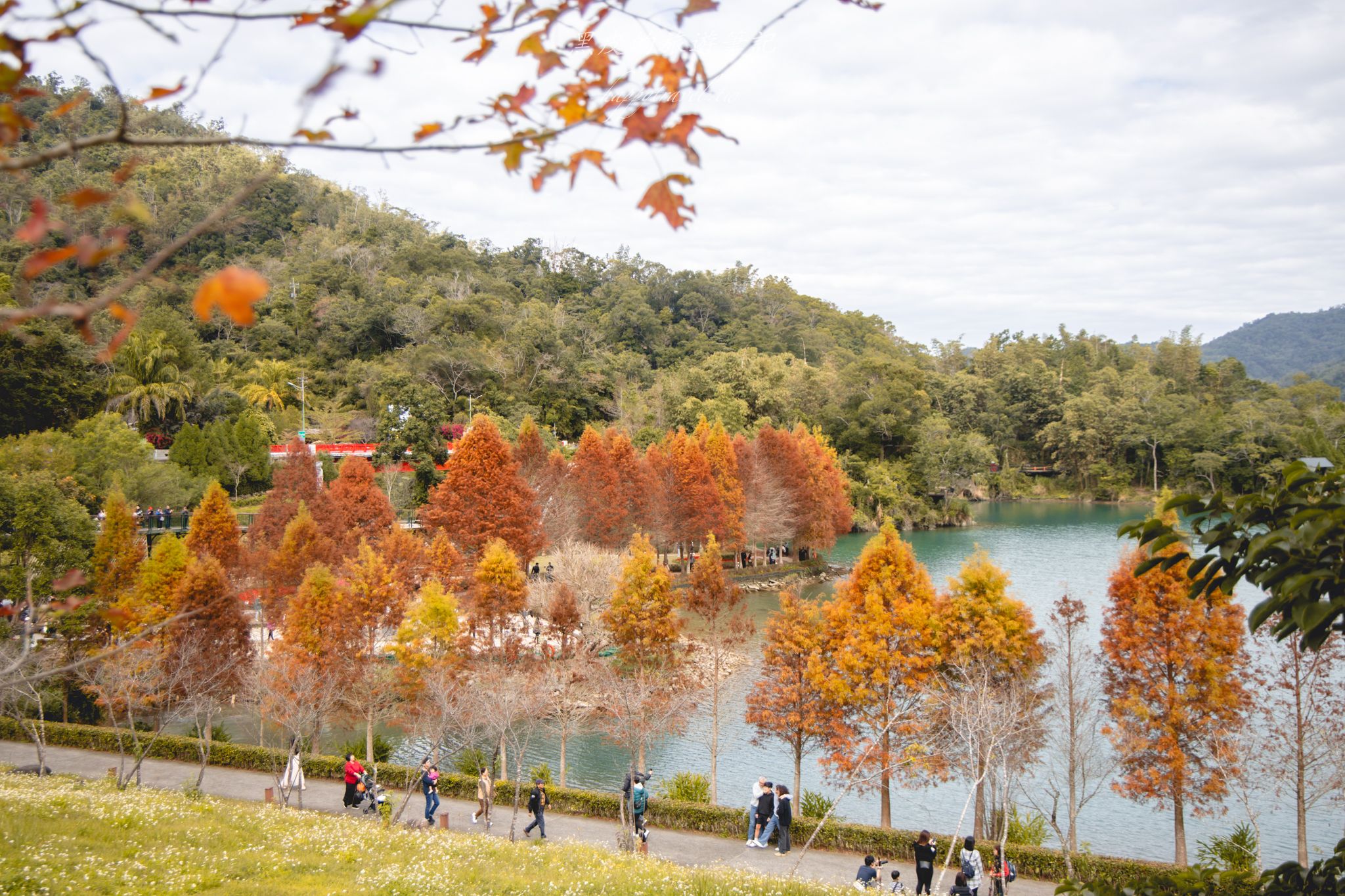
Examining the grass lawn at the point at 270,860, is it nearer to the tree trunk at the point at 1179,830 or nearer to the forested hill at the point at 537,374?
the tree trunk at the point at 1179,830

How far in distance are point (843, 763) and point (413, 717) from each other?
8.20 metres

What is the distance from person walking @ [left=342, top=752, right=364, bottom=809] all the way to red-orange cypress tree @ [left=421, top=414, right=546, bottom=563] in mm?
10529

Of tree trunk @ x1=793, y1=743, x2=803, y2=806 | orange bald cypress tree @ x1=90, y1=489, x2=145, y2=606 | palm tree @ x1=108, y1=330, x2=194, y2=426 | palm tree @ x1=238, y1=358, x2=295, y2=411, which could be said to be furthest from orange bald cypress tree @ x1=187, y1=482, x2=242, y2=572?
palm tree @ x1=238, y1=358, x2=295, y2=411

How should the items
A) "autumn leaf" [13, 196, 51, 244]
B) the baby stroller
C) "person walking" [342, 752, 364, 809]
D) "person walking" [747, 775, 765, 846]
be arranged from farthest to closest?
1. "person walking" [342, 752, 364, 809]
2. the baby stroller
3. "person walking" [747, 775, 765, 846]
4. "autumn leaf" [13, 196, 51, 244]

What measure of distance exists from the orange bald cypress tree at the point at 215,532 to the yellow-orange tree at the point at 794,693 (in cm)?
1512

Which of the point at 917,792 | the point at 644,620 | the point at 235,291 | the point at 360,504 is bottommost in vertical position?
the point at 917,792

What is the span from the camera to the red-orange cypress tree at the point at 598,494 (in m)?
31.0

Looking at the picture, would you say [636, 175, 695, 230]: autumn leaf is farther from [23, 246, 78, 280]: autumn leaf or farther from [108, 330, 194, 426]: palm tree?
[108, 330, 194, 426]: palm tree

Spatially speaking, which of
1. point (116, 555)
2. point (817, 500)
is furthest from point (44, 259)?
point (817, 500)

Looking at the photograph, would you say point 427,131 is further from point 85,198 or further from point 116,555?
point 116,555

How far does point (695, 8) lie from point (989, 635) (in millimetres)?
13014

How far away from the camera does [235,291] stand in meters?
1.33

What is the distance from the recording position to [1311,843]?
13.8 metres

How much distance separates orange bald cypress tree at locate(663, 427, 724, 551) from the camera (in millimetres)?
33438
